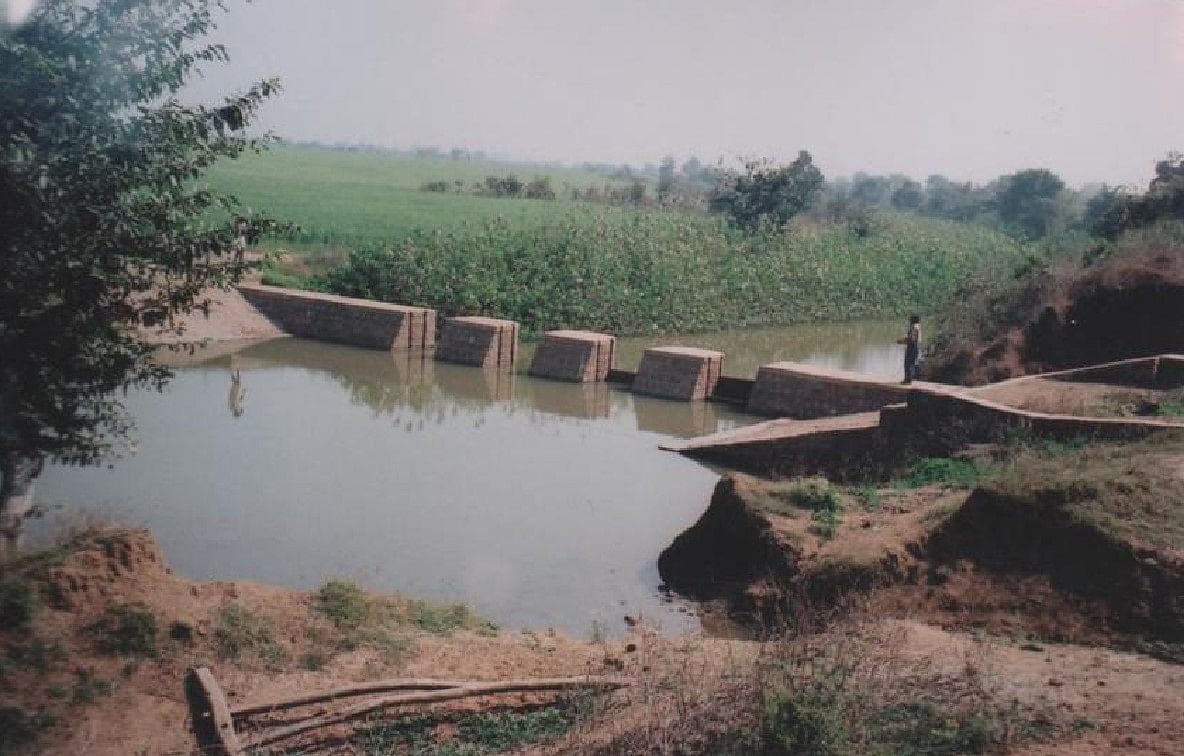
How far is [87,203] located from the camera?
6.40m

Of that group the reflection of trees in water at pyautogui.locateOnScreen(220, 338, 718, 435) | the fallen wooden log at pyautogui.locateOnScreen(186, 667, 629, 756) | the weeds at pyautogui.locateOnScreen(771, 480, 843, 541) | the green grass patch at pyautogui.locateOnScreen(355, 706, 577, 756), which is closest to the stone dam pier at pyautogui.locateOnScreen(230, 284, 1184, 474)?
the reflection of trees in water at pyautogui.locateOnScreen(220, 338, 718, 435)

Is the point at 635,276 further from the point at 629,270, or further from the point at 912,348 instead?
the point at 912,348

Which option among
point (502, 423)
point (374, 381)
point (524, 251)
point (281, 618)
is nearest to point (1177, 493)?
point (281, 618)

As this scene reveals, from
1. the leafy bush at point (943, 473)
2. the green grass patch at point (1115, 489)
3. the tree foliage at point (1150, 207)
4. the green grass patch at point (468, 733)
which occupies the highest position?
the tree foliage at point (1150, 207)

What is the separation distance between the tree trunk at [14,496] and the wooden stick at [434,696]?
104 inches

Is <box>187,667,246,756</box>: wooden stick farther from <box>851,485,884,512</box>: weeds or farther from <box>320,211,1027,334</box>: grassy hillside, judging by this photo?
<box>320,211,1027,334</box>: grassy hillside

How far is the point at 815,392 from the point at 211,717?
1301cm

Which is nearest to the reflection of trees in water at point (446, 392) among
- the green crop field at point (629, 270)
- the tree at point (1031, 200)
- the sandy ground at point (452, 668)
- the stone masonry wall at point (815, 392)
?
the stone masonry wall at point (815, 392)

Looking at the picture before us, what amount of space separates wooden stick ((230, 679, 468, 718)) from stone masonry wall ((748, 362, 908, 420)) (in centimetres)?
1105

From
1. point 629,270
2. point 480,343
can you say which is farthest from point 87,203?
point 629,270

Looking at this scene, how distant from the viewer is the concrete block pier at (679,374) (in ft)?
63.0

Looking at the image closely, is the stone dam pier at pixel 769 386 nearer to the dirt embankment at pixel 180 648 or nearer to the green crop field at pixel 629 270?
the green crop field at pixel 629 270

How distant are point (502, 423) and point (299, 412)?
9.75ft

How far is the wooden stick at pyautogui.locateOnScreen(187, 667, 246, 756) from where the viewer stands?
5.91 m
